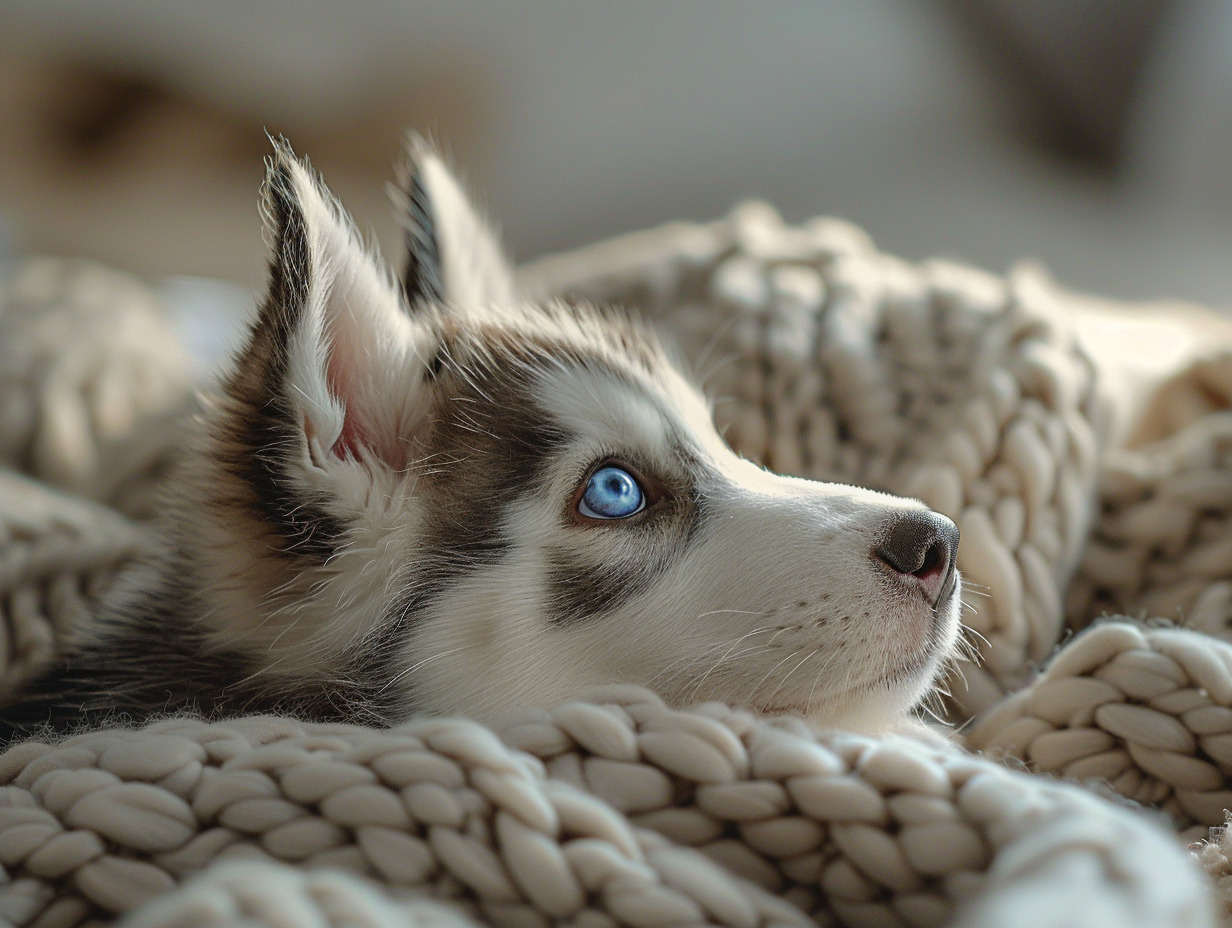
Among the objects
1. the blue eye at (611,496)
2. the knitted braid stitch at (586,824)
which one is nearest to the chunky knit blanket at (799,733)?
the knitted braid stitch at (586,824)

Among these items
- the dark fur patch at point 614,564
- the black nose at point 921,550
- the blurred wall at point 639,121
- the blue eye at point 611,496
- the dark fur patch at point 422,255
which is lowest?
the dark fur patch at point 614,564

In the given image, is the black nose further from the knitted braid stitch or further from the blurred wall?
the blurred wall

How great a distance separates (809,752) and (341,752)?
28 cm

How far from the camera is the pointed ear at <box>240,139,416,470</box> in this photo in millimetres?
804

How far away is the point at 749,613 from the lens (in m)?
0.81

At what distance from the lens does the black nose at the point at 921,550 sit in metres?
0.82

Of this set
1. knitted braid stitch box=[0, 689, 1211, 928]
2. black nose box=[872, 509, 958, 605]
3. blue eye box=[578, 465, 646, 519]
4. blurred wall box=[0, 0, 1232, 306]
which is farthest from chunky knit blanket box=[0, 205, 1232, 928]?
blurred wall box=[0, 0, 1232, 306]

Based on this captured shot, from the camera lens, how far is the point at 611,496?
878 mm

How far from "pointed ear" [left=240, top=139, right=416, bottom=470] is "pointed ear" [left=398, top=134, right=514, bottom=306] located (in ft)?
0.77

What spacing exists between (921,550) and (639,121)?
7.63 ft

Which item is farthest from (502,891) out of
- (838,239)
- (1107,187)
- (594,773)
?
(1107,187)

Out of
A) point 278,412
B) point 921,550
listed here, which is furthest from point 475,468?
point 921,550

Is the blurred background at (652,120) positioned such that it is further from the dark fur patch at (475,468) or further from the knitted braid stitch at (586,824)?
the knitted braid stitch at (586,824)

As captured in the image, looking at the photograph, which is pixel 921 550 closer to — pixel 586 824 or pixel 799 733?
pixel 799 733
